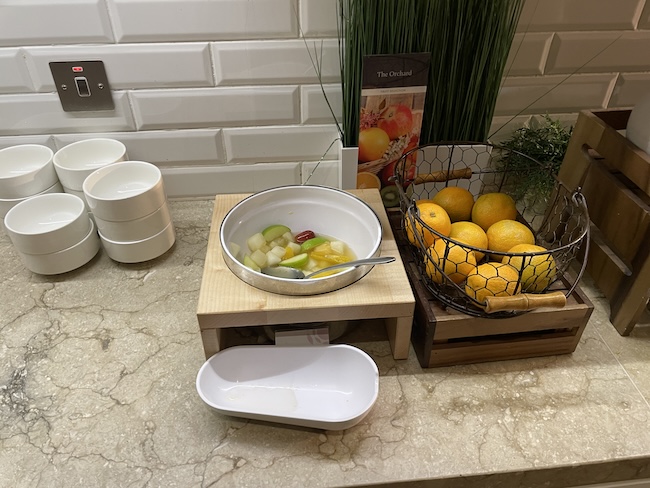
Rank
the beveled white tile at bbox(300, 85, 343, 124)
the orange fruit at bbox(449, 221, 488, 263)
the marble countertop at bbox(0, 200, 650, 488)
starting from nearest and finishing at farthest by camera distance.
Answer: the marble countertop at bbox(0, 200, 650, 488) < the orange fruit at bbox(449, 221, 488, 263) < the beveled white tile at bbox(300, 85, 343, 124)

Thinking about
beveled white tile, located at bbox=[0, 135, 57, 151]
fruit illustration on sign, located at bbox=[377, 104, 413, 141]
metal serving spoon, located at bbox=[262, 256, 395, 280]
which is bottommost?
metal serving spoon, located at bbox=[262, 256, 395, 280]

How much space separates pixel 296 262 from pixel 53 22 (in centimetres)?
56

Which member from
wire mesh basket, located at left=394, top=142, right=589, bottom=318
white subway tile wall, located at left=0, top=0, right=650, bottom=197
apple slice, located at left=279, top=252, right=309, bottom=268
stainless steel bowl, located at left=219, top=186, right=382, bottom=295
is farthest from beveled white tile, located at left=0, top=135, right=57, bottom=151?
wire mesh basket, located at left=394, top=142, right=589, bottom=318

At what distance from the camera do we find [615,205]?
82 centimetres

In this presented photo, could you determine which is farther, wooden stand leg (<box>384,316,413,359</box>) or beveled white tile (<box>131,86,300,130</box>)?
beveled white tile (<box>131,86,300,130</box>)

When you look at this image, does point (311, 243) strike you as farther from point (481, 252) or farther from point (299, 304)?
point (481, 252)

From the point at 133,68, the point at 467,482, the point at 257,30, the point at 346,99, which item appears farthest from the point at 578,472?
the point at 133,68

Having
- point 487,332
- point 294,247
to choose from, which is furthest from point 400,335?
point 294,247

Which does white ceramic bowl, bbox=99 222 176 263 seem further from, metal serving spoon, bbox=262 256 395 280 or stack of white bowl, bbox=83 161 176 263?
metal serving spoon, bbox=262 256 395 280

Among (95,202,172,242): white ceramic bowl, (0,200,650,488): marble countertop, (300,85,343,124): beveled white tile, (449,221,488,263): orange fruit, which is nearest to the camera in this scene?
(0,200,650,488): marble countertop

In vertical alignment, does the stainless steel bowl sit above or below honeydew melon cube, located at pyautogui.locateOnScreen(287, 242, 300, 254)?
above

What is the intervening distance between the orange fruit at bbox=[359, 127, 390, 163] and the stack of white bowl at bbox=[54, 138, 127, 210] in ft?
1.42

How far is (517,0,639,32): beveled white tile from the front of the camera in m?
0.92

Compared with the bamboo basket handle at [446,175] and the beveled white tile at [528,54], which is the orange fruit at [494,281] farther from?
the beveled white tile at [528,54]
